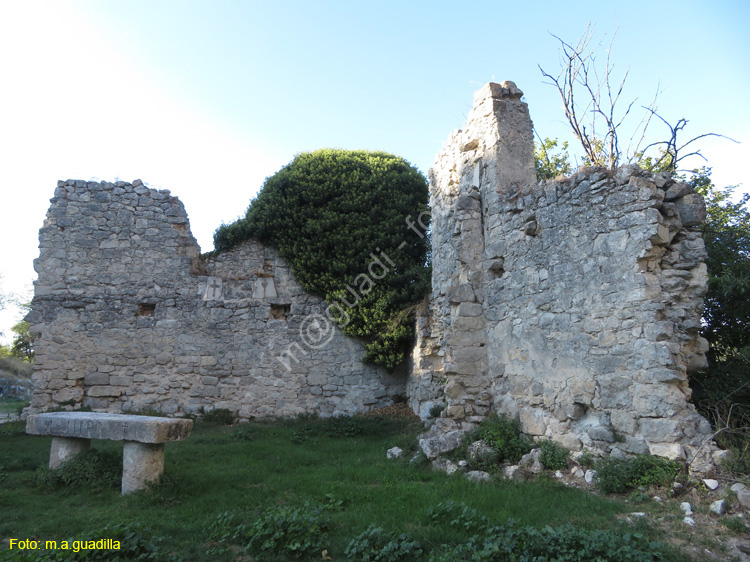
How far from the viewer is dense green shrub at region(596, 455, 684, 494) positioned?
5.04 m

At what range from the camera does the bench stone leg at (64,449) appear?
6.37 meters

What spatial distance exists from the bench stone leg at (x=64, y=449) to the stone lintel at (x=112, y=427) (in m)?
0.13

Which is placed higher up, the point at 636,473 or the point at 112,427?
the point at 112,427

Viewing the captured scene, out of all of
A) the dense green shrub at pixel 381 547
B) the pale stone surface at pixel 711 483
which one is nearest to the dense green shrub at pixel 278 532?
the dense green shrub at pixel 381 547

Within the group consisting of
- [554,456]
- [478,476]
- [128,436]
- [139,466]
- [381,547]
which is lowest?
[381,547]

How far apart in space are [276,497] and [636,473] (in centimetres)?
395

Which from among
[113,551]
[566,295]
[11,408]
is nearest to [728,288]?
[566,295]

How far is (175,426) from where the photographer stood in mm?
5996

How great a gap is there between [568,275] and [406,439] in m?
3.69

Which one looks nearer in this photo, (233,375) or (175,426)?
(175,426)

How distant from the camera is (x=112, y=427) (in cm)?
599

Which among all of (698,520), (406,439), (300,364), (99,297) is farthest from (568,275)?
(99,297)

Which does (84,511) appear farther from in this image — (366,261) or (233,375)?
(366,261)

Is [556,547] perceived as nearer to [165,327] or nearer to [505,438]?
[505,438]
